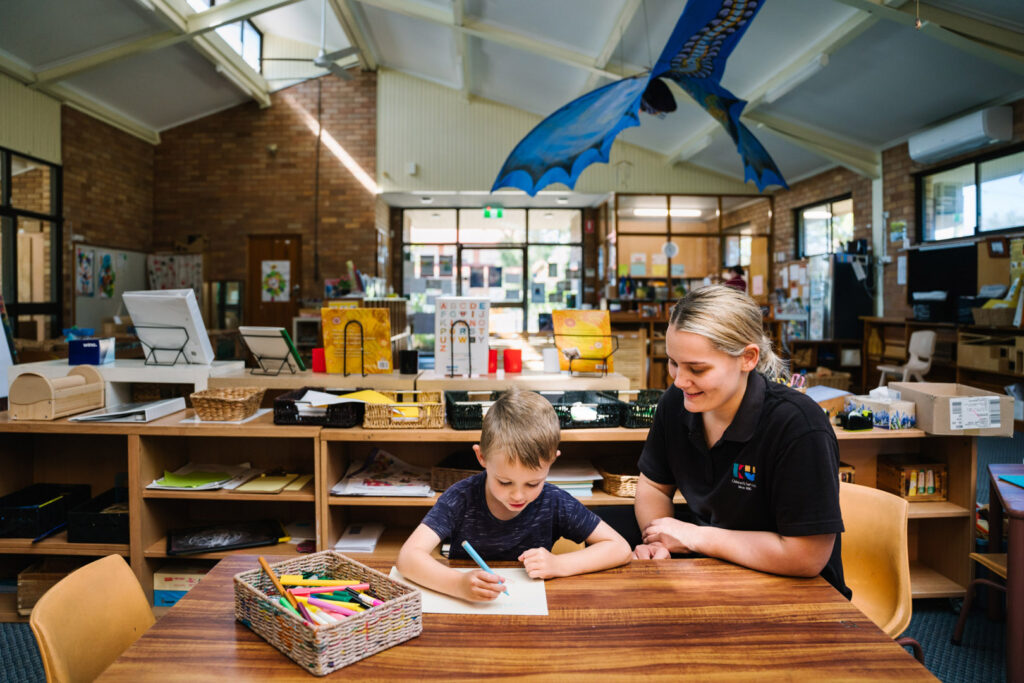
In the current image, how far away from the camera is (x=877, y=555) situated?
185 centimetres

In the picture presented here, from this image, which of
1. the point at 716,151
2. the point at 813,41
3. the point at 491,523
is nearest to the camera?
the point at 491,523

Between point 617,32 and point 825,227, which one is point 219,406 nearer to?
point 617,32

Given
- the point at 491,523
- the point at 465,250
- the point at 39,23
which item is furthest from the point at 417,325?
the point at 491,523

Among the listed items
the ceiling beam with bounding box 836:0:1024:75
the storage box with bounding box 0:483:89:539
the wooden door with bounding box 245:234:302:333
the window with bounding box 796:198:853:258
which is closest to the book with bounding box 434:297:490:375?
the storage box with bounding box 0:483:89:539

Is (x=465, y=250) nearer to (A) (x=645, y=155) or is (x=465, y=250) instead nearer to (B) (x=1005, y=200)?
(A) (x=645, y=155)

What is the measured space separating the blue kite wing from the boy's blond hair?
3.11 metres

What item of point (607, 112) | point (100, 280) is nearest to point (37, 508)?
point (607, 112)

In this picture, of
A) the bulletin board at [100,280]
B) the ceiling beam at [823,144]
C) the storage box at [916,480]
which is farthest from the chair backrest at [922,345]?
the bulletin board at [100,280]

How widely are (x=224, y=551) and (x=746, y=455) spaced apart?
2.29 m

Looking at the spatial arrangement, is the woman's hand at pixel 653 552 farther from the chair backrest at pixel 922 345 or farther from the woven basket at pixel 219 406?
the chair backrest at pixel 922 345

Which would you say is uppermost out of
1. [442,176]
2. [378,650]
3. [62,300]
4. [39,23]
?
[39,23]

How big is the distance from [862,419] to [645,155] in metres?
8.87

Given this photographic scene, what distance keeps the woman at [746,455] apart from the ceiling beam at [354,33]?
7734mm

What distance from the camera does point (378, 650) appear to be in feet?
3.60
